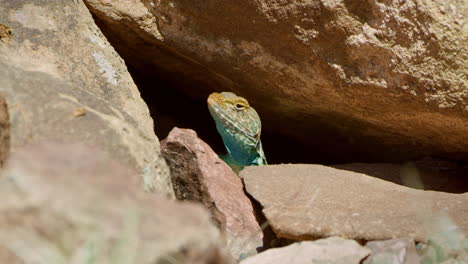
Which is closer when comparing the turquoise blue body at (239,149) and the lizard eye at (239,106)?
the lizard eye at (239,106)

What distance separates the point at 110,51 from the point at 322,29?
1341 millimetres

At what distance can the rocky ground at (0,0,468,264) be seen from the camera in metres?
2.98

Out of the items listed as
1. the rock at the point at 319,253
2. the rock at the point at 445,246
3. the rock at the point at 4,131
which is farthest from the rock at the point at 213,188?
the rock at the point at 4,131

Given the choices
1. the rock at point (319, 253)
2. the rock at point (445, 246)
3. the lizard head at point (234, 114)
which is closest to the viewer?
the rock at point (319, 253)

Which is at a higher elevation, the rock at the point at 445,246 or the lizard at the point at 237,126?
the rock at the point at 445,246

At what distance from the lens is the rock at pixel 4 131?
2.65 meters

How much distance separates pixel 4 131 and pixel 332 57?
2.19 metres

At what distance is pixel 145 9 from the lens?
4555 millimetres

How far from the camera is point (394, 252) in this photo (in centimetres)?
299

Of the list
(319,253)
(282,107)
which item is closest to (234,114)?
(282,107)

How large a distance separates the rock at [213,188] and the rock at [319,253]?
1.91 ft

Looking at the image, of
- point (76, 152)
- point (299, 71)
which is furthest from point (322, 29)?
point (76, 152)

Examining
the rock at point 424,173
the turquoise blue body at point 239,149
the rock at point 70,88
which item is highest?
the rock at point 70,88

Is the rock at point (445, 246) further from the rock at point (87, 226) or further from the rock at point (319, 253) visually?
the rock at point (87, 226)
